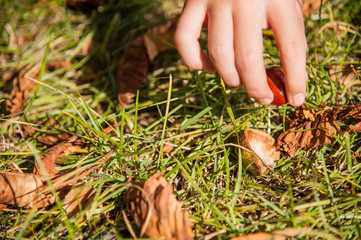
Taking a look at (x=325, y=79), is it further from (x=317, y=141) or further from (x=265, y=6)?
(x=265, y=6)

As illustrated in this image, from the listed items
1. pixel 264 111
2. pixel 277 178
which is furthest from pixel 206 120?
pixel 277 178

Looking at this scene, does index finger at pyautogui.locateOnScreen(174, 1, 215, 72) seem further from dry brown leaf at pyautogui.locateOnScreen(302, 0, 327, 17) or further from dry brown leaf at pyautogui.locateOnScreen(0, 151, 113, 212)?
dry brown leaf at pyautogui.locateOnScreen(302, 0, 327, 17)

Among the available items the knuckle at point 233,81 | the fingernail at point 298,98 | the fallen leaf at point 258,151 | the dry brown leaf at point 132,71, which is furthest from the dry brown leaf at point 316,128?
the dry brown leaf at point 132,71

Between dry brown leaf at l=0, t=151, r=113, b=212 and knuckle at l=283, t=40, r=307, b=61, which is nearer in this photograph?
knuckle at l=283, t=40, r=307, b=61

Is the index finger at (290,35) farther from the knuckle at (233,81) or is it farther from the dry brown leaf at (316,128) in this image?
the dry brown leaf at (316,128)

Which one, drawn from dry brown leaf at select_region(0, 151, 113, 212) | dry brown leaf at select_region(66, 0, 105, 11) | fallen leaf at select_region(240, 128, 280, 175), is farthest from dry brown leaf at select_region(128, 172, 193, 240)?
dry brown leaf at select_region(66, 0, 105, 11)

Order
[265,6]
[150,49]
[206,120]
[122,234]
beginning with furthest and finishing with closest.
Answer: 1. [150,49]
2. [206,120]
3. [122,234]
4. [265,6]
